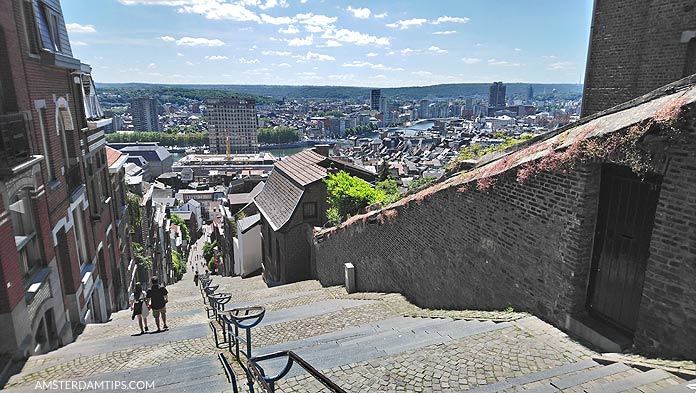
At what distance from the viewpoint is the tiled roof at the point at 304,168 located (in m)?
20.6

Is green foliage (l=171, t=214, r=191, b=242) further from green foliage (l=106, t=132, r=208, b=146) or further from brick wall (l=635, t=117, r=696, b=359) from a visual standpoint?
green foliage (l=106, t=132, r=208, b=146)

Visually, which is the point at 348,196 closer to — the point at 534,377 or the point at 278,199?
the point at 278,199

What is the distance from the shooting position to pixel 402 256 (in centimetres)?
1246

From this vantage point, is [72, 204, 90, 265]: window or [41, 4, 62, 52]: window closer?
[41, 4, 62, 52]: window

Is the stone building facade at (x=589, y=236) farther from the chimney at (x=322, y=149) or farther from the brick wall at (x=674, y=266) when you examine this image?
the chimney at (x=322, y=149)

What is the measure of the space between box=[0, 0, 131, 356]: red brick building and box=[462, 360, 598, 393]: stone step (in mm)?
8410

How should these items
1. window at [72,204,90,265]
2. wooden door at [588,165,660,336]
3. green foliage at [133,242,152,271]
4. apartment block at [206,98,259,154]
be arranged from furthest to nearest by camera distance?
apartment block at [206,98,259,154] → green foliage at [133,242,152,271] → window at [72,204,90,265] → wooden door at [588,165,660,336]

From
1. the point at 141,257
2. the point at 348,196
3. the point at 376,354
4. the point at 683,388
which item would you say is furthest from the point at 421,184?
the point at 141,257

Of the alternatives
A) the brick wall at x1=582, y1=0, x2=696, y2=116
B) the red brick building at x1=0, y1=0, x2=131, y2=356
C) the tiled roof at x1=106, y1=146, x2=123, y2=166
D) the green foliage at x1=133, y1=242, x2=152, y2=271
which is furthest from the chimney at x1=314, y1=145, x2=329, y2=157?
the brick wall at x1=582, y1=0, x2=696, y2=116

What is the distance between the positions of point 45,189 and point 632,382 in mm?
12544

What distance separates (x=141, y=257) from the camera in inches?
1057

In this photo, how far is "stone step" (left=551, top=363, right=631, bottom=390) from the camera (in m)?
5.00

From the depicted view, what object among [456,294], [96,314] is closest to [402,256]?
[456,294]

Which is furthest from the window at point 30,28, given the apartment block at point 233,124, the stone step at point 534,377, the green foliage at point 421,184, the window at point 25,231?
the apartment block at point 233,124
